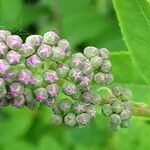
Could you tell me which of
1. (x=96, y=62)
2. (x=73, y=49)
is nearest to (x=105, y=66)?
(x=96, y=62)

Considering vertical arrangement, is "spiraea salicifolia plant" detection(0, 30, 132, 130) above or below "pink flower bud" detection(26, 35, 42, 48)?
below

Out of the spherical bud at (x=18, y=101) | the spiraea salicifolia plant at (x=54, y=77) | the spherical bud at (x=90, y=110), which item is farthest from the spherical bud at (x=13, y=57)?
the spherical bud at (x=90, y=110)

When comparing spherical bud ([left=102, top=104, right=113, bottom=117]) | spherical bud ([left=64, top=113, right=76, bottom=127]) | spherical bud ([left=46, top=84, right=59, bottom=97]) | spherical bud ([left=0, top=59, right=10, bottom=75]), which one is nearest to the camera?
spherical bud ([left=0, top=59, right=10, bottom=75])

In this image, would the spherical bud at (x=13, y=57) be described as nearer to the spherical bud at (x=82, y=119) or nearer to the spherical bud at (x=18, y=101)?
the spherical bud at (x=18, y=101)

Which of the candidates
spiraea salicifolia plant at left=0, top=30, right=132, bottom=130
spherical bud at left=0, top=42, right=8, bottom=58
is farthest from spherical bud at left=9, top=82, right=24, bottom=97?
spherical bud at left=0, top=42, right=8, bottom=58

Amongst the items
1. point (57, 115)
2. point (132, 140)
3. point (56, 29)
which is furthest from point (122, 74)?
point (56, 29)

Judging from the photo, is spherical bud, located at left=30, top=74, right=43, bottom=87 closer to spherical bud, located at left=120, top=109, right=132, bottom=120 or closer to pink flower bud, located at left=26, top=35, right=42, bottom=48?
pink flower bud, located at left=26, top=35, right=42, bottom=48
